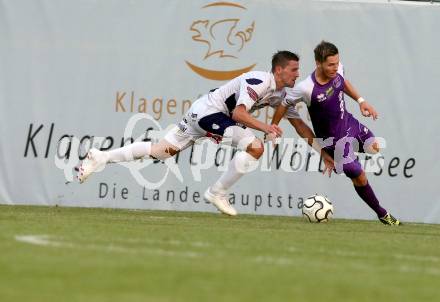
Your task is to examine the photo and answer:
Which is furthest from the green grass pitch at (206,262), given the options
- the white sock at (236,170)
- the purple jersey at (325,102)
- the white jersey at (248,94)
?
the purple jersey at (325,102)

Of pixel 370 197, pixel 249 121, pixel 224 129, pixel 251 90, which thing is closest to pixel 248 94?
pixel 251 90

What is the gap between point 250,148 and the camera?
39.4 feet

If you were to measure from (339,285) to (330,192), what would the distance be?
26.4 feet

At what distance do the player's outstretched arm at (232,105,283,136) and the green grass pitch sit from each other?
1.23m

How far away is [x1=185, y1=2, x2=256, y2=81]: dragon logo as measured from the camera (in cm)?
1358

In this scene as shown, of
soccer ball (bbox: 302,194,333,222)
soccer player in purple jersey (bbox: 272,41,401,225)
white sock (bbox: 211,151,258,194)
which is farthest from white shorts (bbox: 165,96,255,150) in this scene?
soccer ball (bbox: 302,194,333,222)

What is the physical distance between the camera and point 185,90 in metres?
13.6

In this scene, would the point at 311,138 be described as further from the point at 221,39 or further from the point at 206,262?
the point at 206,262

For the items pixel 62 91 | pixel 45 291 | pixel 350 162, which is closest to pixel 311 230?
pixel 350 162

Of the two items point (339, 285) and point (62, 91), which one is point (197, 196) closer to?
point (62, 91)

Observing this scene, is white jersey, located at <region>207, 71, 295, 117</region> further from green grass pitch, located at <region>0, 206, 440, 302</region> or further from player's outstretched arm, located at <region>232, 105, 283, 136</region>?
green grass pitch, located at <region>0, 206, 440, 302</region>

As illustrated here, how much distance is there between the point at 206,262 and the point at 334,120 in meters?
5.90

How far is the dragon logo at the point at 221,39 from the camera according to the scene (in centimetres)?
1358

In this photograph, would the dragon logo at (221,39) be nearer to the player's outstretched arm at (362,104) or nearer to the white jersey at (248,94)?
the white jersey at (248,94)
